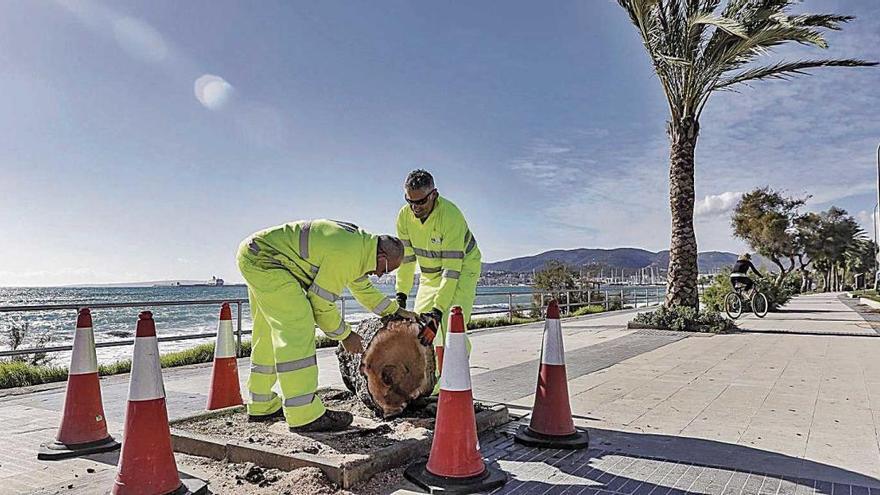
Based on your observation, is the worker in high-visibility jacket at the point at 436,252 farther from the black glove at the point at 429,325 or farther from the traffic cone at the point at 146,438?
the traffic cone at the point at 146,438

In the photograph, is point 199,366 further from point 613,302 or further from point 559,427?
point 613,302

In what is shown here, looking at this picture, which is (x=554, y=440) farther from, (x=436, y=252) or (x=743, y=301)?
(x=743, y=301)

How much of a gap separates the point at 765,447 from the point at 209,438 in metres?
4.06

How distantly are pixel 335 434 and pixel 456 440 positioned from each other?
1.11 metres

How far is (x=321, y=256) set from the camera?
432 centimetres

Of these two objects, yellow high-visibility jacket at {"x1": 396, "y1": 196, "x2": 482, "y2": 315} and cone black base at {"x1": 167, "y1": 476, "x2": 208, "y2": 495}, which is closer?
cone black base at {"x1": 167, "y1": 476, "x2": 208, "y2": 495}

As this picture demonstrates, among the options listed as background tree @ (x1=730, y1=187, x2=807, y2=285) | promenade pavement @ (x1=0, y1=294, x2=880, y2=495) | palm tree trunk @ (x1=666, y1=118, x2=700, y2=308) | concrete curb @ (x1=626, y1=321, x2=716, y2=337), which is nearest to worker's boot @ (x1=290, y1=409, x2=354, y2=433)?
promenade pavement @ (x1=0, y1=294, x2=880, y2=495)

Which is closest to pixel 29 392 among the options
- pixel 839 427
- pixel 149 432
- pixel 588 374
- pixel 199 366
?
pixel 199 366

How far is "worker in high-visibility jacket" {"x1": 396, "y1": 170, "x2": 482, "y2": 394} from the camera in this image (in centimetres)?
503

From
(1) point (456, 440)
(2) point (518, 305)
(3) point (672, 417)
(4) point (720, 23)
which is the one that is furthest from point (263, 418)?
(2) point (518, 305)

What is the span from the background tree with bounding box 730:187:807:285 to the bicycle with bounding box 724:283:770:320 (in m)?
25.4

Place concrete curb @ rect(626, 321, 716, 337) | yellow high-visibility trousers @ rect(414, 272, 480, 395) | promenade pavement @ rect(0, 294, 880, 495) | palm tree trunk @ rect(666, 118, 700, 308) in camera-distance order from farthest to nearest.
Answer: palm tree trunk @ rect(666, 118, 700, 308) → concrete curb @ rect(626, 321, 716, 337) → yellow high-visibility trousers @ rect(414, 272, 480, 395) → promenade pavement @ rect(0, 294, 880, 495)

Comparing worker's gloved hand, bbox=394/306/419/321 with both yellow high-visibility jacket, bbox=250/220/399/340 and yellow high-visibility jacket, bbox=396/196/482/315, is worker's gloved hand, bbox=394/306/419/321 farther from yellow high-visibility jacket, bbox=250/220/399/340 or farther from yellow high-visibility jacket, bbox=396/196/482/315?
yellow high-visibility jacket, bbox=250/220/399/340

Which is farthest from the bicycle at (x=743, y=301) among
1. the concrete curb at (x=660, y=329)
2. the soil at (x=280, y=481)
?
the soil at (x=280, y=481)
